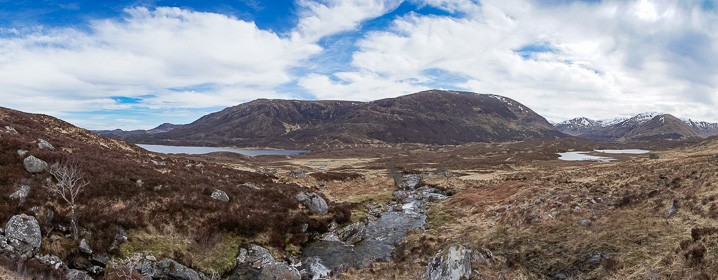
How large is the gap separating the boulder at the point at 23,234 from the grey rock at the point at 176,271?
20.3ft

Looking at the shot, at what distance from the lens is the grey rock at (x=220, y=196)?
112ft

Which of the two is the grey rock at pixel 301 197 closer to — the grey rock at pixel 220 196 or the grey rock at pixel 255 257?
the grey rock at pixel 220 196

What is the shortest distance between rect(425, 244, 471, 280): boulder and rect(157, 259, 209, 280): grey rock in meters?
13.5

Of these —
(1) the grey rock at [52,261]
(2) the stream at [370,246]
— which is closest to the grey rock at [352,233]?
(2) the stream at [370,246]

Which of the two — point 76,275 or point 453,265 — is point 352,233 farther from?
point 76,275

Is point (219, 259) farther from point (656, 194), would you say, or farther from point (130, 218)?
point (656, 194)

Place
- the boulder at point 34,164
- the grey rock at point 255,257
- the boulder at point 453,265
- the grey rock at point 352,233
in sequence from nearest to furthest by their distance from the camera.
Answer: the boulder at point 453,265, the grey rock at point 255,257, the boulder at point 34,164, the grey rock at point 352,233

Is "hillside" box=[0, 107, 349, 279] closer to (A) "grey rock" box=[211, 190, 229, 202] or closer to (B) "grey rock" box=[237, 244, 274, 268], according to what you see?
(A) "grey rock" box=[211, 190, 229, 202]

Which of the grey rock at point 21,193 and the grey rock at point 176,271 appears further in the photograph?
the grey rock at point 21,193

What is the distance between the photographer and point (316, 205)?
129 ft

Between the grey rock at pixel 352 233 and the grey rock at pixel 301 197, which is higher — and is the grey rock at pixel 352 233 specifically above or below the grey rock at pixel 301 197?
below

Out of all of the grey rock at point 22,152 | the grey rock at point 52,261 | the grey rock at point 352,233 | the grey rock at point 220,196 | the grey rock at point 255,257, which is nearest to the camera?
the grey rock at point 52,261

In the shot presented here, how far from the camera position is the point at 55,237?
21.7 m

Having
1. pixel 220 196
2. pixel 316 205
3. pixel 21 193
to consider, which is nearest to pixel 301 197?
pixel 316 205
